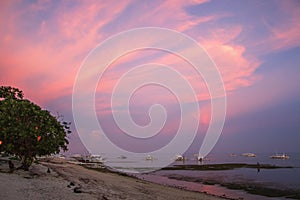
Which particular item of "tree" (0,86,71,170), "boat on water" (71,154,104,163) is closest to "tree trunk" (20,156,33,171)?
"tree" (0,86,71,170)

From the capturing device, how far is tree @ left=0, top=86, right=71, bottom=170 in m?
23.7

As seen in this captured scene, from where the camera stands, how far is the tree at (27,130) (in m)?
23.7

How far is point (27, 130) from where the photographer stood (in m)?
24.2

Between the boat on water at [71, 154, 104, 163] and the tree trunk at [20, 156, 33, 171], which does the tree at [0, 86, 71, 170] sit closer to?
the tree trunk at [20, 156, 33, 171]

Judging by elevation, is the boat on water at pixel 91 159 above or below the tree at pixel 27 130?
below

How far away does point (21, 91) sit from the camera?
31.2m

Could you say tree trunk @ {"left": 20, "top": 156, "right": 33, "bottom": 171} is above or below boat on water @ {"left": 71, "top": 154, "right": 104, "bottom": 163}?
above

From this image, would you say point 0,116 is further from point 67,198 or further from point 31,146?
point 67,198

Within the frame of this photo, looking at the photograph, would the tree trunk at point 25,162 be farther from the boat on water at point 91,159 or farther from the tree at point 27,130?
the boat on water at point 91,159

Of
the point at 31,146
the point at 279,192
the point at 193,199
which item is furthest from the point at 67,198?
the point at 279,192

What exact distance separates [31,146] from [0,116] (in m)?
3.80

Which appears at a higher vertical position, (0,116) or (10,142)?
(0,116)

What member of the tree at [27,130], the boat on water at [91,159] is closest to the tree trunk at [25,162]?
the tree at [27,130]

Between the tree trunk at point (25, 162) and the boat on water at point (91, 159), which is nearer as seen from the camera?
the tree trunk at point (25, 162)
